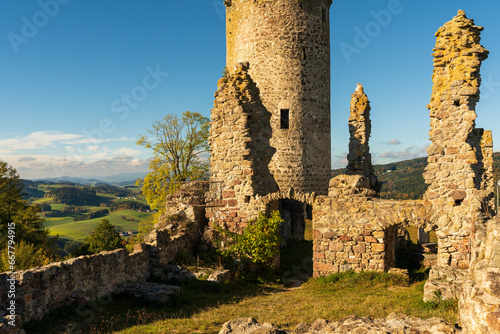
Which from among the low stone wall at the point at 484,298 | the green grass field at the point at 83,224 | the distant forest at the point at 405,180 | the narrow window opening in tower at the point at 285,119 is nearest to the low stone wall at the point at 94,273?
the low stone wall at the point at 484,298

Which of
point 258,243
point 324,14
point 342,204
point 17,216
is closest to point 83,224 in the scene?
point 17,216

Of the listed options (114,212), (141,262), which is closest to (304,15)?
(141,262)

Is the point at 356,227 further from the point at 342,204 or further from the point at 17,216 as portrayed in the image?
the point at 17,216

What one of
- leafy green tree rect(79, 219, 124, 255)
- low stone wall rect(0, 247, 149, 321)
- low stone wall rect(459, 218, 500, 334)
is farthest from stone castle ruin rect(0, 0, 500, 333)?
leafy green tree rect(79, 219, 124, 255)

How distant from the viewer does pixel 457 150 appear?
908 cm

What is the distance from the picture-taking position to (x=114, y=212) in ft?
217

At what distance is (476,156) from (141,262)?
856cm

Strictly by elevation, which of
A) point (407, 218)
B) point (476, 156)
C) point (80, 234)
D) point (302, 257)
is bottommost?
point (80, 234)

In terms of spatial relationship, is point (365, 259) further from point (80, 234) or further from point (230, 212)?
point (80, 234)

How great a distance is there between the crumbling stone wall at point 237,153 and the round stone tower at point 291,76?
773 centimetres

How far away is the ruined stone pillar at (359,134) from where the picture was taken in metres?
17.8

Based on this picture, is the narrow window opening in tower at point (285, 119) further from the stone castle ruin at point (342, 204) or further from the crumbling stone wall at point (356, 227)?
the crumbling stone wall at point (356, 227)

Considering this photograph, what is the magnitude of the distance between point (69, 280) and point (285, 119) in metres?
14.2

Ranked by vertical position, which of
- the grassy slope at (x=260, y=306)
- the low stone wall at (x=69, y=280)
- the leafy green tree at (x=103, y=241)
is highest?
the low stone wall at (x=69, y=280)
